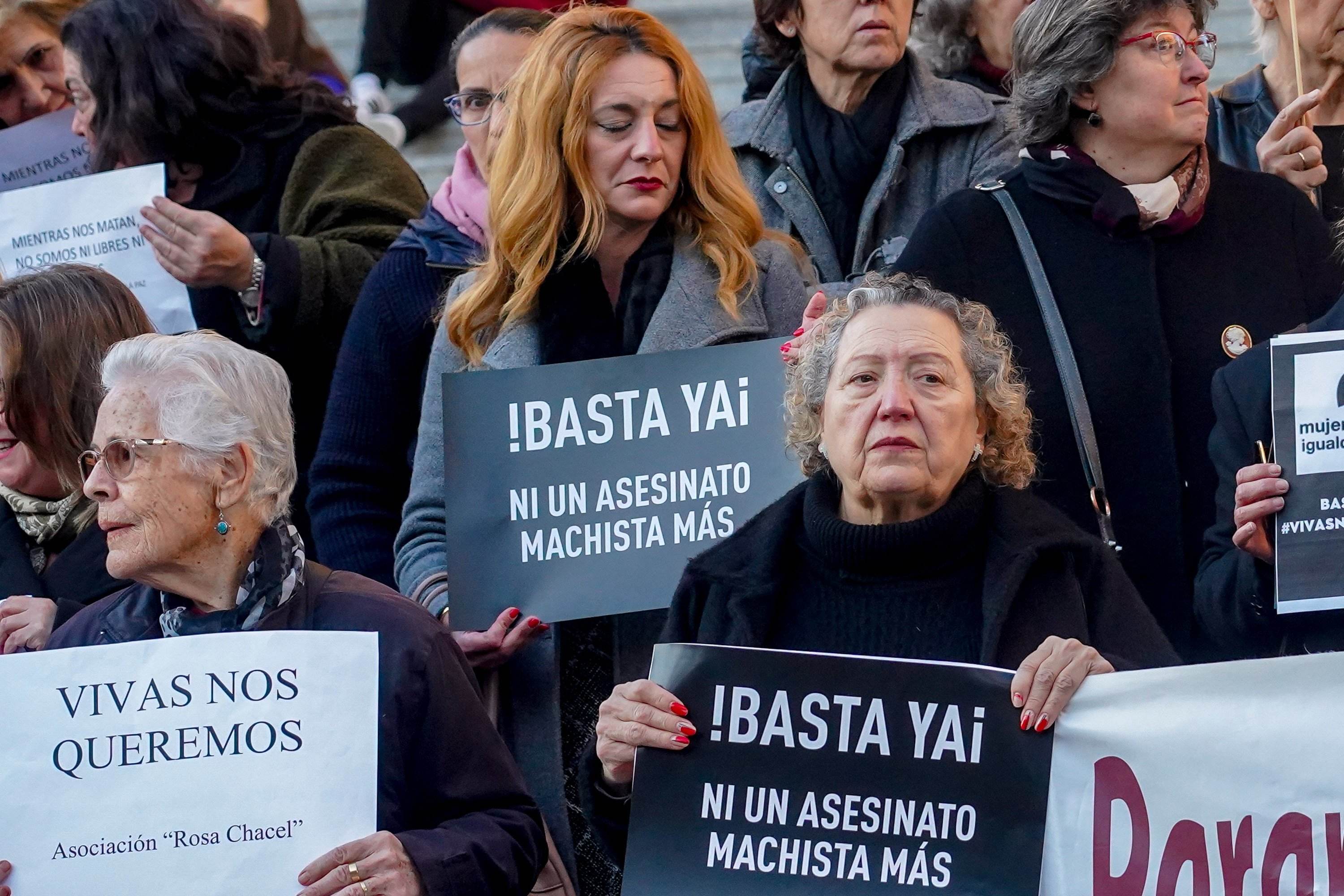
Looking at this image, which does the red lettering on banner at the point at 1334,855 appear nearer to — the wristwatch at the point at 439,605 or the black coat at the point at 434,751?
the black coat at the point at 434,751

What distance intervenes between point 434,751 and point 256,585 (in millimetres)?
473

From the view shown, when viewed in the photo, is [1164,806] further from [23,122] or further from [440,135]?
[440,135]

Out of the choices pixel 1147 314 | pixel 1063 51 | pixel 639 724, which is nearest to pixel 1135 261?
pixel 1147 314

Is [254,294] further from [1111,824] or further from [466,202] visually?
[1111,824]

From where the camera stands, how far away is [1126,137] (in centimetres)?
479

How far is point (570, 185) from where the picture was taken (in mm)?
4918

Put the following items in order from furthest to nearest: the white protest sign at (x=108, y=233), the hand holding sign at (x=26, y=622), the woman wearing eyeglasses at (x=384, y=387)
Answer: the white protest sign at (x=108, y=233)
the woman wearing eyeglasses at (x=384, y=387)
the hand holding sign at (x=26, y=622)

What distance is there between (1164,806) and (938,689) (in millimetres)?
449

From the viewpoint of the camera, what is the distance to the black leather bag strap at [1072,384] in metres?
4.51

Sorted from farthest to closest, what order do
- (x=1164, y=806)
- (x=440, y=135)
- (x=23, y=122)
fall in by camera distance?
1. (x=440, y=135)
2. (x=23, y=122)
3. (x=1164, y=806)

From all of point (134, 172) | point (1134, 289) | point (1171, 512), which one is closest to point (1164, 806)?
point (1171, 512)

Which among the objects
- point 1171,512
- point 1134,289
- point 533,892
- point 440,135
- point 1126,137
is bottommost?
point 533,892

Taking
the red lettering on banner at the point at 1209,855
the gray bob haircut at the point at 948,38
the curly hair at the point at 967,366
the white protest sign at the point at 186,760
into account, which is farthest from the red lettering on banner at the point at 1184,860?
the gray bob haircut at the point at 948,38

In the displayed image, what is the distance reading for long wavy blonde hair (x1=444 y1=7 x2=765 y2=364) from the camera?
15.8ft
